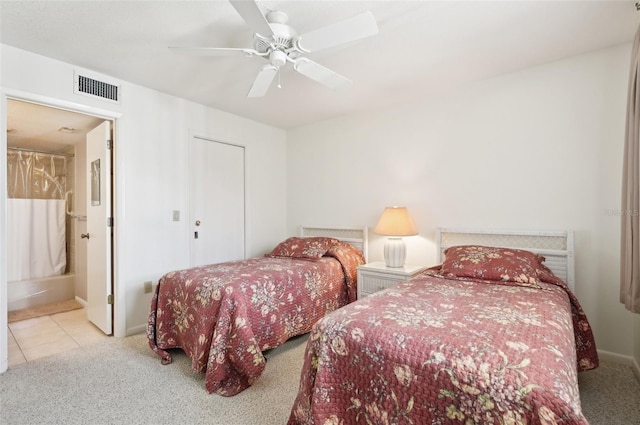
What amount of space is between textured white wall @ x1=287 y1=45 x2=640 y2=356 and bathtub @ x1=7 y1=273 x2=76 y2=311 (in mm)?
3733

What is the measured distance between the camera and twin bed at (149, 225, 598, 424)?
98 centimetres

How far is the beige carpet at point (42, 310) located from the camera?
349cm

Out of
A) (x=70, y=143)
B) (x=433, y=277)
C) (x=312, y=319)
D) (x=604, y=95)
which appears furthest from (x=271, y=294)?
(x=70, y=143)

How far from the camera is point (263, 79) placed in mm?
2131

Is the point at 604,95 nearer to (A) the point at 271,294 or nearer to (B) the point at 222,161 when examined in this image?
(A) the point at 271,294

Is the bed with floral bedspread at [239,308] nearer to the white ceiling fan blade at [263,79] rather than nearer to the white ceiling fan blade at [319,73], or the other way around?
the white ceiling fan blade at [263,79]

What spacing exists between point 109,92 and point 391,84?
8.16 ft

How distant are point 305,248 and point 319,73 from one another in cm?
181

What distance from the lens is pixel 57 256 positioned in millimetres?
4371

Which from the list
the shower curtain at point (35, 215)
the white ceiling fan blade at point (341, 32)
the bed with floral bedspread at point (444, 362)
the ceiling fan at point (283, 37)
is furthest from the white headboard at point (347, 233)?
the shower curtain at point (35, 215)

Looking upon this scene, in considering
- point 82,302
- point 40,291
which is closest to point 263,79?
point 82,302

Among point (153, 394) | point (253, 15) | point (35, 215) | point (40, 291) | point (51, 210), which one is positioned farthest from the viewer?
point (51, 210)

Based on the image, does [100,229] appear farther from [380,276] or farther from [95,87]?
[380,276]

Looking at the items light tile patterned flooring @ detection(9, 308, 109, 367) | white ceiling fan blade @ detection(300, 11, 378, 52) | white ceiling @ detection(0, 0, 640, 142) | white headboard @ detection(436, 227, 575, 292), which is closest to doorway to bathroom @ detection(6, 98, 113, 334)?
light tile patterned flooring @ detection(9, 308, 109, 367)
